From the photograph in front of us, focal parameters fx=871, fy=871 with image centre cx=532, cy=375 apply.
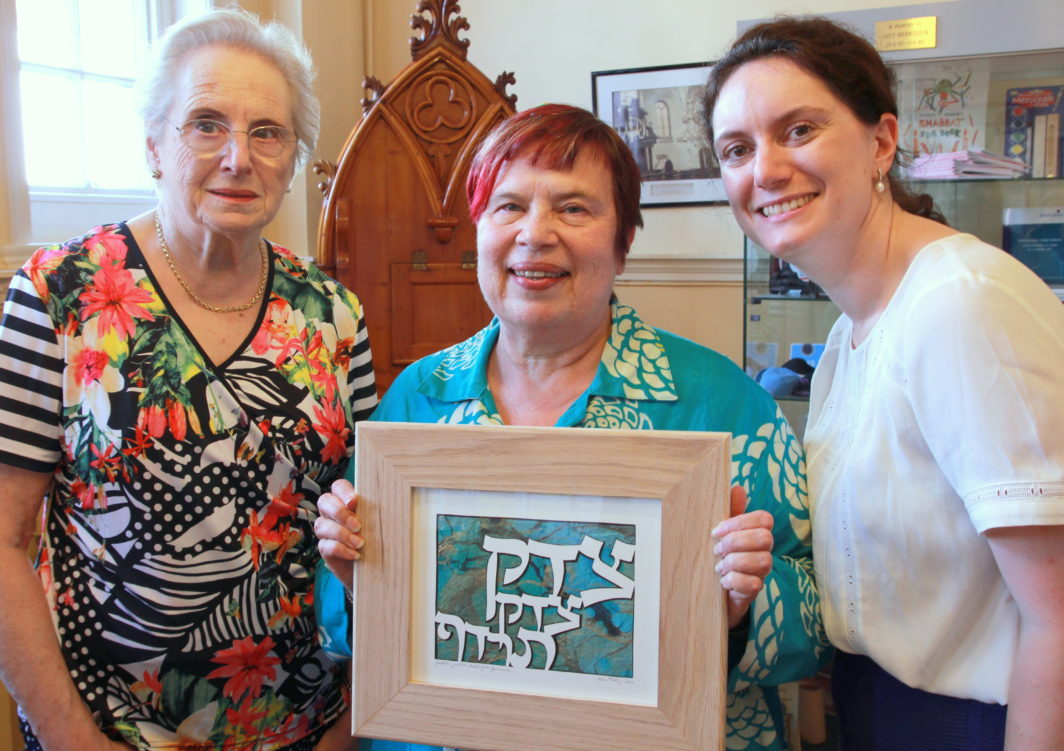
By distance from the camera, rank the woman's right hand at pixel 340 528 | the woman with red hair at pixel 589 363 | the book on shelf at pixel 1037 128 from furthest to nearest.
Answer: the book on shelf at pixel 1037 128, the woman with red hair at pixel 589 363, the woman's right hand at pixel 340 528

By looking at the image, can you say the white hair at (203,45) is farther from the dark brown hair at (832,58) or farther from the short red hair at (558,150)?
the dark brown hair at (832,58)

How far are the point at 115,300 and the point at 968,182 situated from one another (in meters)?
2.14

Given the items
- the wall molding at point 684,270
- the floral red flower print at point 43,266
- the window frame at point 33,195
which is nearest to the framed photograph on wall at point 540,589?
the floral red flower print at point 43,266

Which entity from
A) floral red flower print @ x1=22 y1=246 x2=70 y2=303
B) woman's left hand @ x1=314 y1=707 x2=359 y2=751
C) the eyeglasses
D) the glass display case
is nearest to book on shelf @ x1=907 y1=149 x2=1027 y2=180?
the glass display case

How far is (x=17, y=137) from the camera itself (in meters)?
2.36

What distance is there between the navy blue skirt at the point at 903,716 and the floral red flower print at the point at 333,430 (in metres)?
0.86

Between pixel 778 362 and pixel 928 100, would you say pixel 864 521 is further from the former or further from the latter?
pixel 928 100

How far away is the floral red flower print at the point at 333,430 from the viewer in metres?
1.43

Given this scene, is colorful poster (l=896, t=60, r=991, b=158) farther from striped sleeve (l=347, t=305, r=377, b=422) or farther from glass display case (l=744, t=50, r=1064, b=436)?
striped sleeve (l=347, t=305, r=377, b=422)

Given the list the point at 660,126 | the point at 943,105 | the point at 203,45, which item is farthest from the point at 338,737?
the point at 660,126

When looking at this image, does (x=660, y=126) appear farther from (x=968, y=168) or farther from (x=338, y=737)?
(x=338, y=737)

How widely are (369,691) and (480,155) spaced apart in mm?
788

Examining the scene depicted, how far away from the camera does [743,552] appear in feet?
3.30

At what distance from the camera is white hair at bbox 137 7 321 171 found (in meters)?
1.41
